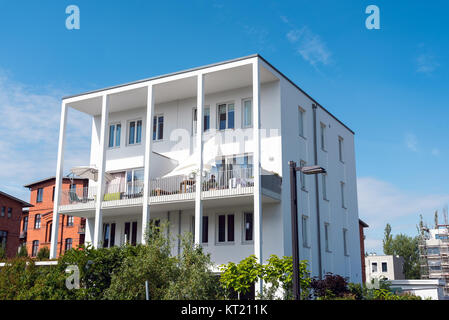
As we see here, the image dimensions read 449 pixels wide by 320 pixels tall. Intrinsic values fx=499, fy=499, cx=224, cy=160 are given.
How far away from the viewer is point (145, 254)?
1920cm

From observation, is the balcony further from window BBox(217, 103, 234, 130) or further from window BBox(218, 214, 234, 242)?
window BBox(217, 103, 234, 130)

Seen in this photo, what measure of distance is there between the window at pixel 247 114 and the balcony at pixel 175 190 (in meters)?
3.10

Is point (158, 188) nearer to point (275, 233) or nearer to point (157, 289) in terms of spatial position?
point (275, 233)

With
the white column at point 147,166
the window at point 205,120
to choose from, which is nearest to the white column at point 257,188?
the window at point 205,120

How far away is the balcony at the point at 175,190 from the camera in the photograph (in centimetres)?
2409

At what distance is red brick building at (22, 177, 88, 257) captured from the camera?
183 ft

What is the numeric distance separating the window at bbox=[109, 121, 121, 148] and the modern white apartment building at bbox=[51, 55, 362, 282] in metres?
0.07

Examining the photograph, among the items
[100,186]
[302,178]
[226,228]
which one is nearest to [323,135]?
[302,178]

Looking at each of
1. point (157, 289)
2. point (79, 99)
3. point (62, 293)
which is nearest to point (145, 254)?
point (157, 289)

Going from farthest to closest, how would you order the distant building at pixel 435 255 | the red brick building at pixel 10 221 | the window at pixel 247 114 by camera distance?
1. the distant building at pixel 435 255
2. the red brick building at pixel 10 221
3. the window at pixel 247 114

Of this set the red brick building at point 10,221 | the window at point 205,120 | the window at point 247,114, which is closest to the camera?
the window at point 247,114

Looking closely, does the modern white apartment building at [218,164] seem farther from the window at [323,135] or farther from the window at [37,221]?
the window at [37,221]
